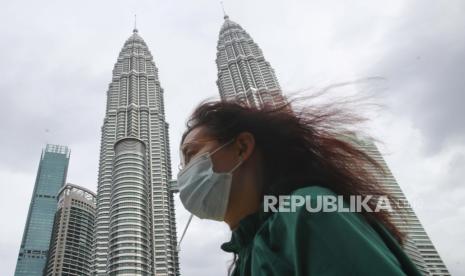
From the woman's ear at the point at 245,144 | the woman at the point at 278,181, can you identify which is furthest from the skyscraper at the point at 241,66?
the woman's ear at the point at 245,144

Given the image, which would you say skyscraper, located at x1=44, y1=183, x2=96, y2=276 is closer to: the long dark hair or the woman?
the woman

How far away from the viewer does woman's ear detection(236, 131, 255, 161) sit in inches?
84.9

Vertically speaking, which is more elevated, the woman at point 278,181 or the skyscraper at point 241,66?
the skyscraper at point 241,66

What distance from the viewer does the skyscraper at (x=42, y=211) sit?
438ft

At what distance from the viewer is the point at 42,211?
474ft

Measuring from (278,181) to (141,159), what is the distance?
77.3 m

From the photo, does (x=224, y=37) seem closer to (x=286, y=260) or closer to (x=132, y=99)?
(x=132, y=99)

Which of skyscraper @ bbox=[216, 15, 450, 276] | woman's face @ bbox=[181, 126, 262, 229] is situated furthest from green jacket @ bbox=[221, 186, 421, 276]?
skyscraper @ bbox=[216, 15, 450, 276]

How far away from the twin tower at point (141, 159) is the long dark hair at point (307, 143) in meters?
59.6

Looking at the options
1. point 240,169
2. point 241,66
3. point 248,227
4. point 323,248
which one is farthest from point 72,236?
point 323,248

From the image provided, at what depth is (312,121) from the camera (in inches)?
85.4

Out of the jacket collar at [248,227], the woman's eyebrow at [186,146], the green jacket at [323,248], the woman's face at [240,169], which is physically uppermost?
the woman's eyebrow at [186,146]

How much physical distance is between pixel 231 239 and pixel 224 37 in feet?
322

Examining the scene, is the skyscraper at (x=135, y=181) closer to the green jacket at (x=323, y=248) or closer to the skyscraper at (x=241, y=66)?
the skyscraper at (x=241, y=66)
